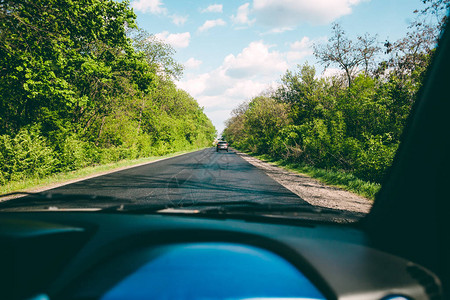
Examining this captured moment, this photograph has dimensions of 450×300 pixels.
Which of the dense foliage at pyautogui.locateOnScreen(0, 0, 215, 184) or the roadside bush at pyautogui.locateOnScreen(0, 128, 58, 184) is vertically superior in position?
the dense foliage at pyautogui.locateOnScreen(0, 0, 215, 184)

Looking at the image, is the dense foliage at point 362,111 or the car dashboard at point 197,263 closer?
the car dashboard at point 197,263

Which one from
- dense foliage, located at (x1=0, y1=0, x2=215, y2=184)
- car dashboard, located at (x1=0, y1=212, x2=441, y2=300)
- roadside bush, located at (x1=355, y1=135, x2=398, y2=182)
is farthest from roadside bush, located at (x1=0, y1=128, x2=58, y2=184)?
roadside bush, located at (x1=355, y1=135, x2=398, y2=182)

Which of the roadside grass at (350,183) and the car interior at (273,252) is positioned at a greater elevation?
the car interior at (273,252)

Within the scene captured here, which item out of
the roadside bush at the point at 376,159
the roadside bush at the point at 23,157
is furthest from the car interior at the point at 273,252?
the roadside bush at the point at 23,157

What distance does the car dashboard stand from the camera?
1.10m

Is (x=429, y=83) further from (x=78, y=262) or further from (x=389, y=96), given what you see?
(x=389, y=96)

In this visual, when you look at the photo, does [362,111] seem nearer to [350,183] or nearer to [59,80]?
[350,183]

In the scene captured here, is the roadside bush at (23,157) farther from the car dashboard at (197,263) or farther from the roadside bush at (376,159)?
the roadside bush at (376,159)

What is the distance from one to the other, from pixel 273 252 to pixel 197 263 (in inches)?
16.1

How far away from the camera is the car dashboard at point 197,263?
1.10 m

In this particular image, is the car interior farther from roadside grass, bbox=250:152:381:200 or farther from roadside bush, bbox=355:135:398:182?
roadside bush, bbox=355:135:398:182

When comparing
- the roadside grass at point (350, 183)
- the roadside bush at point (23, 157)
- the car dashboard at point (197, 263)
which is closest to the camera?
the car dashboard at point (197, 263)

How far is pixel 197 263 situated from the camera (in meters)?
1.22

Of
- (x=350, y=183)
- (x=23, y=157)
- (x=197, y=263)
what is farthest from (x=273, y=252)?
(x=23, y=157)
